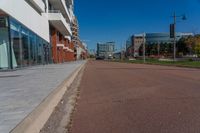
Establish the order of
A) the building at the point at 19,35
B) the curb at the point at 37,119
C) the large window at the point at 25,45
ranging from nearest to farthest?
the curb at the point at 37,119
the building at the point at 19,35
the large window at the point at 25,45

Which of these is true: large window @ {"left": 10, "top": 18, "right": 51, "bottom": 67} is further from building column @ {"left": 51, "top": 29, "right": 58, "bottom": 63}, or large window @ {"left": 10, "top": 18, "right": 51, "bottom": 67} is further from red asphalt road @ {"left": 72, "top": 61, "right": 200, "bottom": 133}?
building column @ {"left": 51, "top": 29, "right": 58, "bottom": 63}

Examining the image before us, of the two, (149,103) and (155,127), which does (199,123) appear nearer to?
(155,127)

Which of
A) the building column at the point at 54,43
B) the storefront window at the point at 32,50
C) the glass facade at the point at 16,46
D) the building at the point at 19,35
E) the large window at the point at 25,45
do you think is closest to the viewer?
the building at the point at 19,35

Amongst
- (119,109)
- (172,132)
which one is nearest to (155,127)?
(172,132)

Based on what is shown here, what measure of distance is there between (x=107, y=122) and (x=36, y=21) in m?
29.4

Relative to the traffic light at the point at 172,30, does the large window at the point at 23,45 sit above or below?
below

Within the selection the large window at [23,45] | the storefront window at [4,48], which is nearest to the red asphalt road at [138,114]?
the storefront window at [4,48]

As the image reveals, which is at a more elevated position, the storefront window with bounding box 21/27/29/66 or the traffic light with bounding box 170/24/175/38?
the traffic light with bounding box 170/24/175/38

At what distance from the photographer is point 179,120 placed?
663 centimetres

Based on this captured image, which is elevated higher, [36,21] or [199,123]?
[36,21]

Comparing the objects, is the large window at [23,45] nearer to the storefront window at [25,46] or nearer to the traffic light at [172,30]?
the storefront window at [25,46]

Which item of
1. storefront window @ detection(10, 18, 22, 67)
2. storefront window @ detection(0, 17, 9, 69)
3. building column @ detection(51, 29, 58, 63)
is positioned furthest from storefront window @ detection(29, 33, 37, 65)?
building column @ detection(51, 29, 58, 63)

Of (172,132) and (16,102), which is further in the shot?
(16,102)

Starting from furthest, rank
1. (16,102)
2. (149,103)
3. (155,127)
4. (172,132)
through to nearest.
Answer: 1. (149,103)
2. (16,102)
3. (155,127)
4. (172,132)
